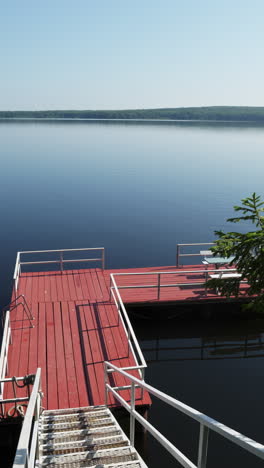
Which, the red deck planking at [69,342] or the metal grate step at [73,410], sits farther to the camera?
the red deck planking at [69,342]

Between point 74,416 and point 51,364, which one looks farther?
point 51,364

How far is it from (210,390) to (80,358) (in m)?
3.56

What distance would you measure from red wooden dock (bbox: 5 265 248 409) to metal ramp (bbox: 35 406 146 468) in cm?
151

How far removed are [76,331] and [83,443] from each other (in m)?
5.44

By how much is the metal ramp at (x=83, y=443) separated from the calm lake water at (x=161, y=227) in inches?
101

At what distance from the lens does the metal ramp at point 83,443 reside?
15.6ft

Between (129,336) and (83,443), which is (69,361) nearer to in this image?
(129,336)

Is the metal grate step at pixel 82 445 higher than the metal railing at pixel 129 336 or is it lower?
lower

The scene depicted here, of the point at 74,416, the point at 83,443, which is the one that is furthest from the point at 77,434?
the point at 74,416

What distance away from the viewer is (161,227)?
31578 mm

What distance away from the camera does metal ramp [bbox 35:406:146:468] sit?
15.6 ft

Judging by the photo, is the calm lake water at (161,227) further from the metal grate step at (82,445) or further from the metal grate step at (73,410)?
the metal grate step at (82,445)

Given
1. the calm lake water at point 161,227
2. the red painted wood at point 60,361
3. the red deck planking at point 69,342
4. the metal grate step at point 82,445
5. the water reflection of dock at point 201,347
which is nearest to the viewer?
the metal grate step at point 82,445

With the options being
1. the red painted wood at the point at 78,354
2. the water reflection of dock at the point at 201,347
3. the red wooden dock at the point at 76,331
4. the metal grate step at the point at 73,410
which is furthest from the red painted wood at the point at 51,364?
the water reflection of dock at the point at 201,347
